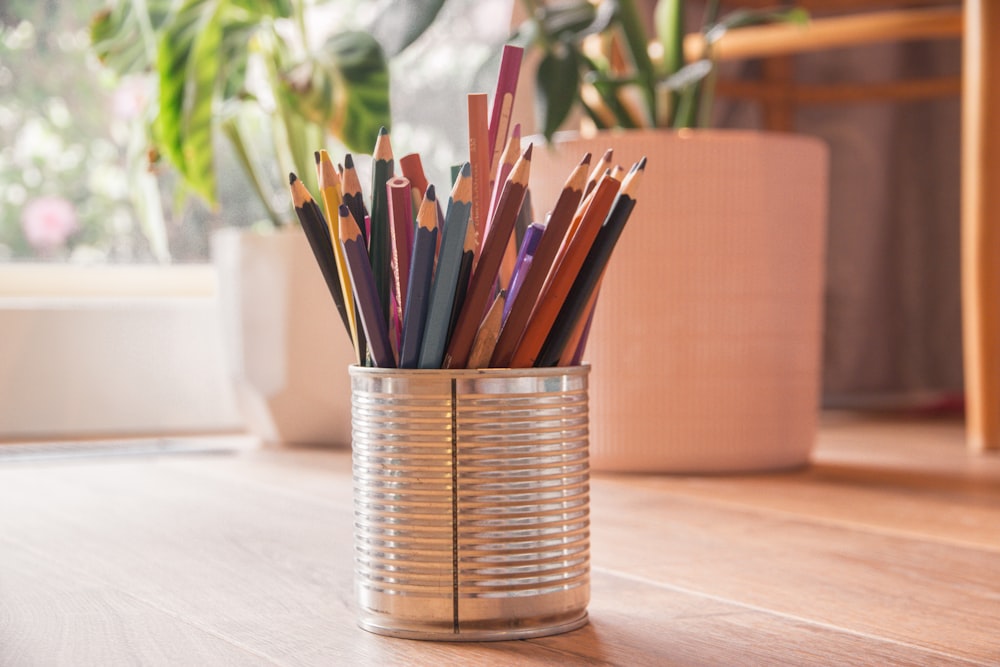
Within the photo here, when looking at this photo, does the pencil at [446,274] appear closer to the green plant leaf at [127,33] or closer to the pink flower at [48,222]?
the green plant leaf at [127,33]

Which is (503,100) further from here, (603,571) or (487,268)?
(603,571)

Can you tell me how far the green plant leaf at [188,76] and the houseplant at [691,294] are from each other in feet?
1.15

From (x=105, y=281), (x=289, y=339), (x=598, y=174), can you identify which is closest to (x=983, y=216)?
(x=289, y=339)

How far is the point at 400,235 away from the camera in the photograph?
0.52 meters

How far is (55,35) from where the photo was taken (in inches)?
68.3

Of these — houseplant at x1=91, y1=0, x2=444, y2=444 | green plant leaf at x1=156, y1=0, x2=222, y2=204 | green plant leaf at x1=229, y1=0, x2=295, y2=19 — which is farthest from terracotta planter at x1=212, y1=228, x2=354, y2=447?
green plant leaf at x1=229, y1=0, x2=295, y2=19

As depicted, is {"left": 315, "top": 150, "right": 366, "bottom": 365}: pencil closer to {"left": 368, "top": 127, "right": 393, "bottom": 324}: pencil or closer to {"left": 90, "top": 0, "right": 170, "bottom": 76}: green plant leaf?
{"left": 368, "top": 127, "right": 393, "bottom": 324}: pencil

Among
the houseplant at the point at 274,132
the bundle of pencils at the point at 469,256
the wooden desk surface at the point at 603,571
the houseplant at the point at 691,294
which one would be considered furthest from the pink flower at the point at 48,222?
the bundle of pencils at the point at 469,256

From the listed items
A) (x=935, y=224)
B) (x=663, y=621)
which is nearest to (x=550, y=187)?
(x=663, y=621)

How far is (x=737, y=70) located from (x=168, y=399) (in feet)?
3.32

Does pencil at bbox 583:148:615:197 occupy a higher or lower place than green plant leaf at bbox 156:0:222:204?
lower

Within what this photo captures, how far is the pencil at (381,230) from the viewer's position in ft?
1.72

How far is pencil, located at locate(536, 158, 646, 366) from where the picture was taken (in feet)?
1.68

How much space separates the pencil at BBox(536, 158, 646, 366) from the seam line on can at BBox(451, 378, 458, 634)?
0.14ft
